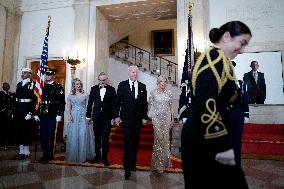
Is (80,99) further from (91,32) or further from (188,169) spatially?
(188,169)

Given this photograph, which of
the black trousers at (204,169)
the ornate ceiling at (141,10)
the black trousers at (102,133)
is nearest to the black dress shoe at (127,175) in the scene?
the black trousers at (102,133)

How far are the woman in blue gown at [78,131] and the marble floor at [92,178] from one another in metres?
0.54

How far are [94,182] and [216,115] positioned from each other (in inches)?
114

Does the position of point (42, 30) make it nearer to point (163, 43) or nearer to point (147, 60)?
point (147, 60)

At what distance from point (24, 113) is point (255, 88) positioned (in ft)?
21.2

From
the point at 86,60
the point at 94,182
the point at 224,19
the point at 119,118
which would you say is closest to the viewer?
the point at 94,182

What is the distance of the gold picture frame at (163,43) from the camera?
14.7m

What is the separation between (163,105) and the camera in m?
→ 4.63

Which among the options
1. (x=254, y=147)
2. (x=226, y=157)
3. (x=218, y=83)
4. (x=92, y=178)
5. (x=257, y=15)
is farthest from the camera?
(x=257, y=15)

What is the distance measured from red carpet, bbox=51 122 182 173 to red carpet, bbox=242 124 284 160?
1966 mm

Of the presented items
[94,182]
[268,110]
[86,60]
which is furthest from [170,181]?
[86,60]

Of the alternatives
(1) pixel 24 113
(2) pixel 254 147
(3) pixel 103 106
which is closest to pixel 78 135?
(3) pixel 103 106

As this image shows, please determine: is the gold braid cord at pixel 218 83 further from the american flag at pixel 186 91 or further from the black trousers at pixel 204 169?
the american flag at pixel 186 91

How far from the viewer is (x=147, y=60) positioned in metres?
14.5
